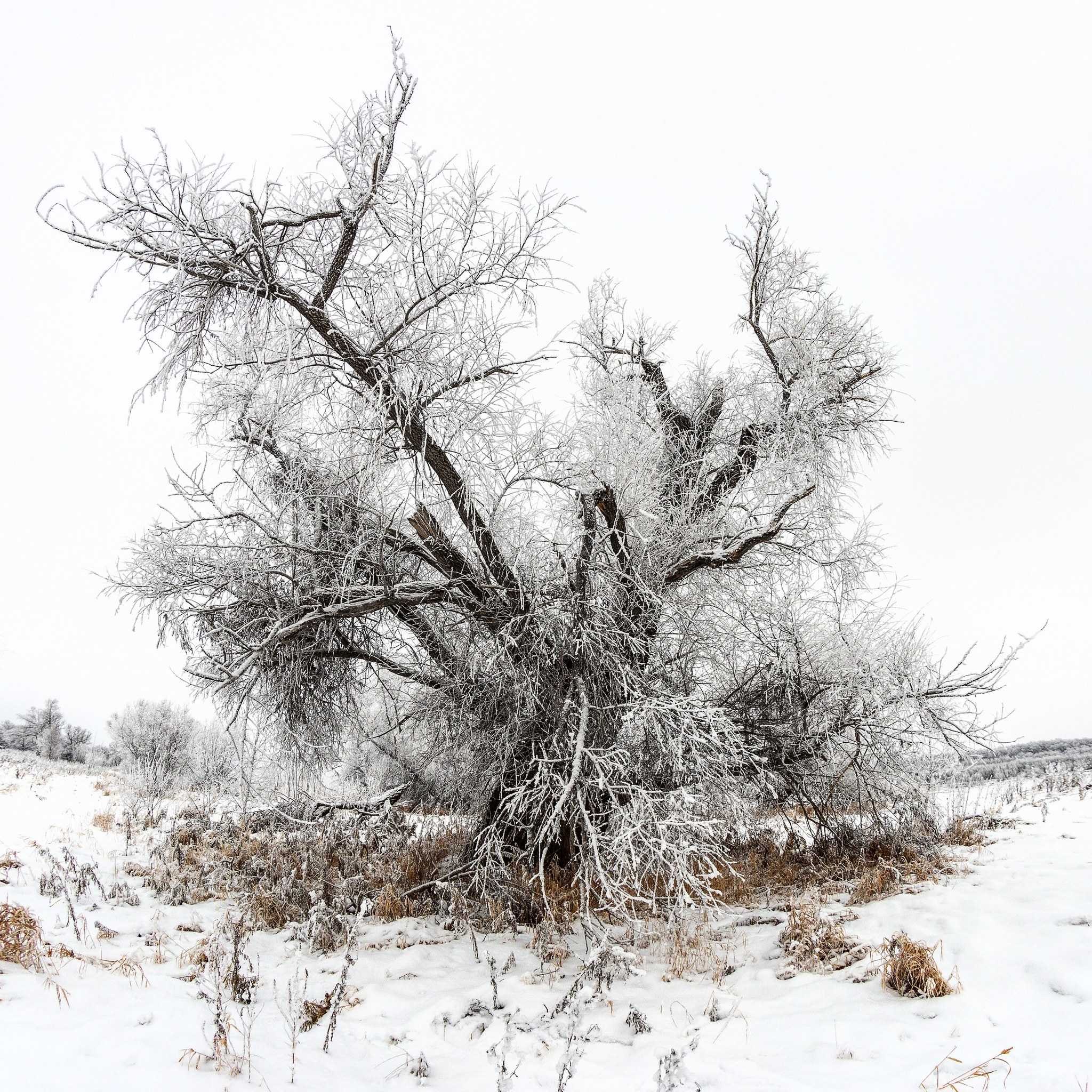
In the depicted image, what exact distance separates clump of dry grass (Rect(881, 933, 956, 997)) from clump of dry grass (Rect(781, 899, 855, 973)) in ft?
1.74

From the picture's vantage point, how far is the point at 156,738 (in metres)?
18.2

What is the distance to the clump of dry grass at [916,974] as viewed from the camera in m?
3.57

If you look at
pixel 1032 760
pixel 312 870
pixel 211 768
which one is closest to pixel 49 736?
pixel 211 768

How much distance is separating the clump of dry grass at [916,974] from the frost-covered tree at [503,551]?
1136 mm

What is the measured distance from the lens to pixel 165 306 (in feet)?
17.5

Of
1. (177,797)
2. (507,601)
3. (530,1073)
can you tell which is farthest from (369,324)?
(177,797)

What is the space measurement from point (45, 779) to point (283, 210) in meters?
15.6

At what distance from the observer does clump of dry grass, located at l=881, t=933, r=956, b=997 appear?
3.57m

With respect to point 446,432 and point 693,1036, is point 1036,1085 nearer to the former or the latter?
point 693,1036

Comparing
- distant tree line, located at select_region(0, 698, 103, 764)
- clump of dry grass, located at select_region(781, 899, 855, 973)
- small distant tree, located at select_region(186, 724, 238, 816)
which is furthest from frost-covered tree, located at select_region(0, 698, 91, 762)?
clump of dry grass, located at select_region(781, 899, 855, 973)

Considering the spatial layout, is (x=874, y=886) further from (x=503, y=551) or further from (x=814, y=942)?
(x=503, y=551)

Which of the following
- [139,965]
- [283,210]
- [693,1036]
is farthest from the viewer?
[283,210]

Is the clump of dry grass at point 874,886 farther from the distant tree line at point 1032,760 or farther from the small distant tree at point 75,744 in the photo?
the small distant tree at point 75,744

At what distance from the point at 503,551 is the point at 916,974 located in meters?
4.45
